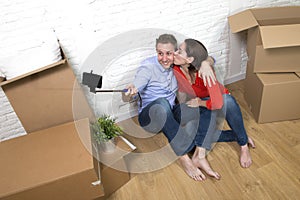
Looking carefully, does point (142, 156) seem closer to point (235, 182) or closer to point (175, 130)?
point (175, 130)

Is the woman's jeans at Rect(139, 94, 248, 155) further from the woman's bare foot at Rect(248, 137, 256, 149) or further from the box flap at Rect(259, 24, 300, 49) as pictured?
the box flap at Rect(259, 24, 300, 49)

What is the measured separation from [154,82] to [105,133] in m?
0.38

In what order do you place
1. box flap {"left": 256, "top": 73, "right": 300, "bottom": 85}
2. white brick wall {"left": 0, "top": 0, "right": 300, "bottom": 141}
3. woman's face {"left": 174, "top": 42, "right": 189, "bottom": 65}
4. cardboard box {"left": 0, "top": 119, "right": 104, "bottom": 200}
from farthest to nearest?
box flap {"left": 256, "top": 73, "right": 300, "bottom": 85} → woman's face {"left": 174, "top": 42, "right": 189, "bottom": 65} → white brick wall {"left": 0, "top": 0, "right": 300, "bottom": 141} → cardboard box {"left": 0, "top": 119, "right": 104, "bottom": 200}

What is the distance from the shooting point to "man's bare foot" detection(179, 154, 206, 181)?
4.65 ft

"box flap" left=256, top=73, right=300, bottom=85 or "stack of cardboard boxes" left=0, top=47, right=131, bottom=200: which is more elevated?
"stack of cardboard boxes" left=0, top=47, right=131, bottom=200

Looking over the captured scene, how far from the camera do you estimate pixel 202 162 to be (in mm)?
1453

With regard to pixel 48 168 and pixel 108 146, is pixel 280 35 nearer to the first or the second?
pixel 108 146

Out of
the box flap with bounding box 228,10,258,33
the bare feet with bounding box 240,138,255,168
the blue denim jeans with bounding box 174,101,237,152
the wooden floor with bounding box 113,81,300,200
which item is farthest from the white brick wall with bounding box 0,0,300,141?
the bare feet with bounding box 240,138,255,168

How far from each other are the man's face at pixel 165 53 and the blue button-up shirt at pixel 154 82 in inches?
2.2

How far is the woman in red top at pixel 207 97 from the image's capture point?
1.41m

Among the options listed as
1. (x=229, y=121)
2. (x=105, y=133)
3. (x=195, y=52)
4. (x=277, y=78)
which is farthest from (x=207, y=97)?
(x=105, y=133)

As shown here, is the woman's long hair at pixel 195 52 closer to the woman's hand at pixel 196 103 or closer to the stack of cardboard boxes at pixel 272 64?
the woman's hand at pixel 196 103

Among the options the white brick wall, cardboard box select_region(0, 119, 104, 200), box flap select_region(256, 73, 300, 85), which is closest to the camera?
cardboard box select_region(0, 119, 104, 200)

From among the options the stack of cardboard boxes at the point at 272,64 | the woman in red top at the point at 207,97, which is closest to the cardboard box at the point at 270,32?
the stack of cardboard boxes at the point at 272,64
